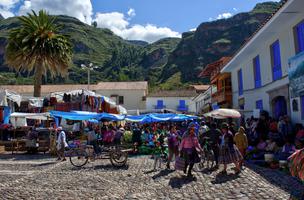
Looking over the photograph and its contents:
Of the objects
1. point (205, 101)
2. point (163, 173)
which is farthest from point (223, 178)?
point (205, 101)

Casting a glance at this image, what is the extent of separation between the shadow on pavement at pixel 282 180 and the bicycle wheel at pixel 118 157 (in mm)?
5210

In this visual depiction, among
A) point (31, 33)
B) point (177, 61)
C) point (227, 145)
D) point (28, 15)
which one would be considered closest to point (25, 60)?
point (31, 33)

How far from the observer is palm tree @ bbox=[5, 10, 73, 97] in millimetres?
25625

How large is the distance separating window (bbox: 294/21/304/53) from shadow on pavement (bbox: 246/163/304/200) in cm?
567

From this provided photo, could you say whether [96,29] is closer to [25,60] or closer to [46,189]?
[25,60]

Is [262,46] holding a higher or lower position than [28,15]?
lower

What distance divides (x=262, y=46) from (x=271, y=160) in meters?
8.59

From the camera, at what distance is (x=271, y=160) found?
40.1 feet

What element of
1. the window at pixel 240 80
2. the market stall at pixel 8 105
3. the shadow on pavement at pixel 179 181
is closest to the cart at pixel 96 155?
the shadow on pavement at pixel 179 181

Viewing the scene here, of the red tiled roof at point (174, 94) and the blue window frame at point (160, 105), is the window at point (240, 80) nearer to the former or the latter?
the blue window frame at point (160, 105)

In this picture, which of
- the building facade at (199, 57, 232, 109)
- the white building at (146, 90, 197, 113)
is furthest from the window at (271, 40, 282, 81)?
the white building at (146, 90, 197, 113)

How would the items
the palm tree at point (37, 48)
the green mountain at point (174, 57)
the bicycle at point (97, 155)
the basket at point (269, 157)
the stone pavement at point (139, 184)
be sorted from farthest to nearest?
the green mountain at point (174, 57), the palm tree at point (37, 48), the bicycle at point (97, 155), the basket at point (269, 157), the stone pavement at point (139, 184)

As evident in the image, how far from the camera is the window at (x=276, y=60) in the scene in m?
16.3

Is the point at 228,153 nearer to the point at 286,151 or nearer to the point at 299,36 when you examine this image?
the point at 286,151
